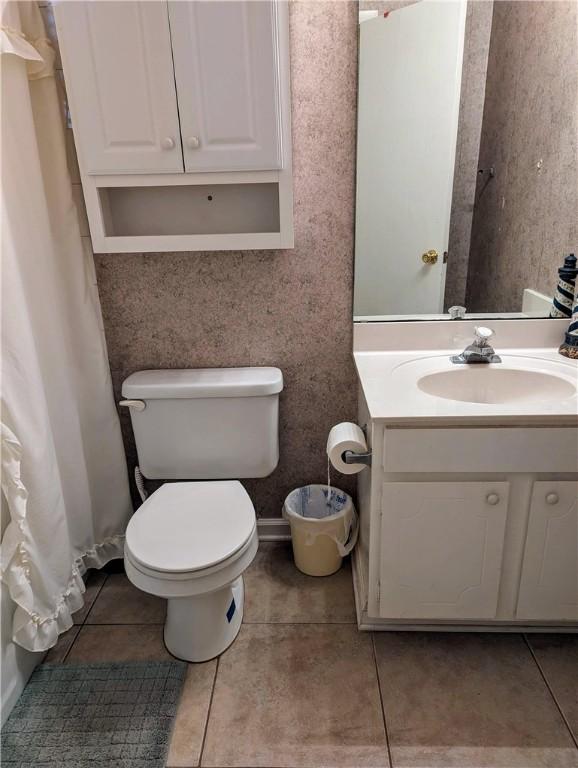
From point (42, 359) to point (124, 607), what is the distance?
0.90 metres

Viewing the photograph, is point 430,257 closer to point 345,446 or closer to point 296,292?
point 296,292

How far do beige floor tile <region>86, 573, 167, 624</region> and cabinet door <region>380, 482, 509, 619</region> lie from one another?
771 millimetres

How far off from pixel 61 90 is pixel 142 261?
51 centimetres

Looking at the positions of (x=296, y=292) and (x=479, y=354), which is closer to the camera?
(x=479, y=354)

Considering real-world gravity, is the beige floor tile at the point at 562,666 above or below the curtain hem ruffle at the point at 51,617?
below

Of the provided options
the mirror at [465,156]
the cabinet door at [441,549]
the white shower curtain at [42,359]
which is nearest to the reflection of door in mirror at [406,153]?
the mirror at [465,156]

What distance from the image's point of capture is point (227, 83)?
48.7 inches

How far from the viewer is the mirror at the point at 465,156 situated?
1411 mm

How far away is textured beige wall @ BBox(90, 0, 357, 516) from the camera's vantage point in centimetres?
145

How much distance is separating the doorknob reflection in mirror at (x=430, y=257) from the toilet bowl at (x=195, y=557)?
0.94 m

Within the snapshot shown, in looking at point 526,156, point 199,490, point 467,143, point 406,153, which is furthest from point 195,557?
point 526,156

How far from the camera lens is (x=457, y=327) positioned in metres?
1.62

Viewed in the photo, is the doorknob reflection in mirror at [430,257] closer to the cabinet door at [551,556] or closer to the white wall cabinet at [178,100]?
the white wall cabinet at [178,100]

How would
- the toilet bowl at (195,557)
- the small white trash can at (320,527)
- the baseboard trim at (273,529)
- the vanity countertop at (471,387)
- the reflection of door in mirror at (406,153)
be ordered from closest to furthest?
1. the vanity countertop at (471,387)
2. the toilet bowl at (195,557)
3. the reflection of door in mirror at (406,153)
4. the small white trash can at (320,527)
5. the baseboard trim at (273,529)
